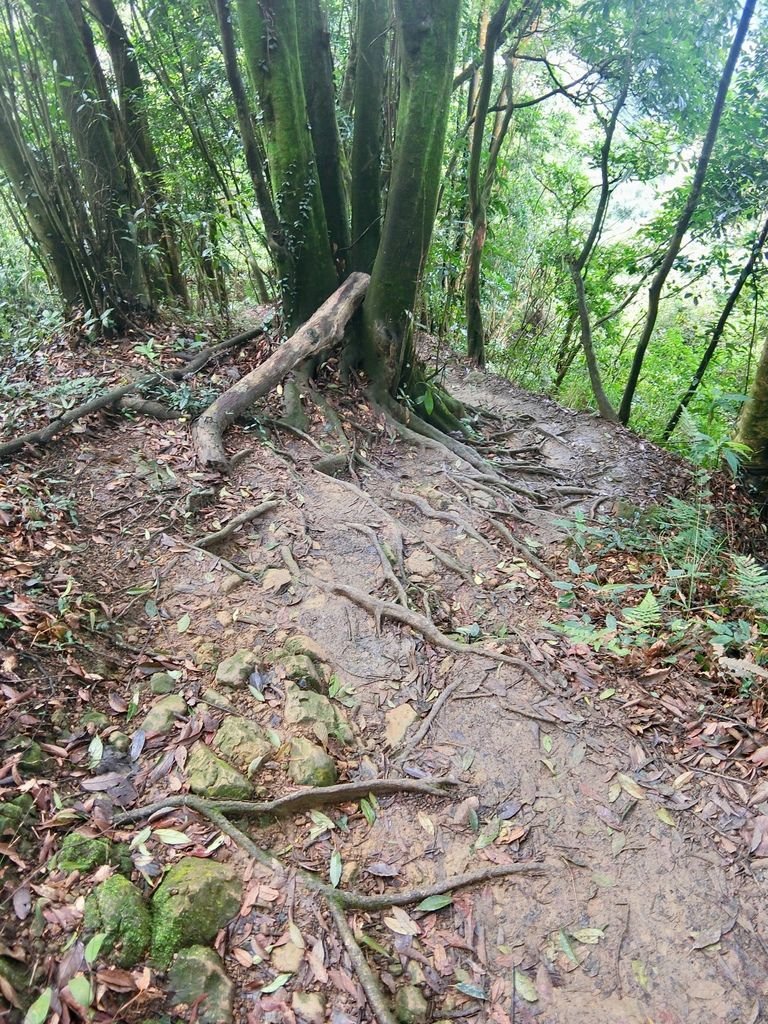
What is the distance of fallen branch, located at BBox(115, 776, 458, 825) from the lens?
8.37ft

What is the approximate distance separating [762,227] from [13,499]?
31.4 feet

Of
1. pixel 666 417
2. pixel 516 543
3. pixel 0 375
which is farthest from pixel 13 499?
pixel 666 417

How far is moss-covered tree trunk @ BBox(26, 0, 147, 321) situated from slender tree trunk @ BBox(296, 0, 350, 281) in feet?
7.57

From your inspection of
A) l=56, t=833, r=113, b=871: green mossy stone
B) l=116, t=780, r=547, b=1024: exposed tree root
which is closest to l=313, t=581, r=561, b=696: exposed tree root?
l=116, t=780, r=547, b=1024: exposed tree root

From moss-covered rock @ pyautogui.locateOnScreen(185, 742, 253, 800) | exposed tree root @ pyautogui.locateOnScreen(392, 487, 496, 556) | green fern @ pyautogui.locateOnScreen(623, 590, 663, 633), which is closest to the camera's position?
moss-covered rock @ pyautogui.locateOnScreen(185, 742, 253, 800)

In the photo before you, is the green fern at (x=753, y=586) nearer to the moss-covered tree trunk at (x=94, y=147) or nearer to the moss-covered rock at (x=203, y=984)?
the moss-covered rock at (x=203, y=984)

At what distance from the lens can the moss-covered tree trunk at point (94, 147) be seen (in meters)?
6.53

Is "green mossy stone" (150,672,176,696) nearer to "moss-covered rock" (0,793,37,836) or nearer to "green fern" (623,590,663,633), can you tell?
"moss-covered rock" (0,793,37,836)

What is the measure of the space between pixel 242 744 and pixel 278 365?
13.1 ft

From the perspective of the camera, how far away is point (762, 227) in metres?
8.18

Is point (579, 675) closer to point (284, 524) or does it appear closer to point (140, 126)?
point (284, 524)

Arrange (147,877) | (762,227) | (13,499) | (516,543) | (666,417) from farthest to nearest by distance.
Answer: (666,417) < (762,227) < (516,543) < (13,499) < (147,877)

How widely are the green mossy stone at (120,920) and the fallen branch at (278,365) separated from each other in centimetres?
339

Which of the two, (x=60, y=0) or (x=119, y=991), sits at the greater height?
(x=60, y=0)
